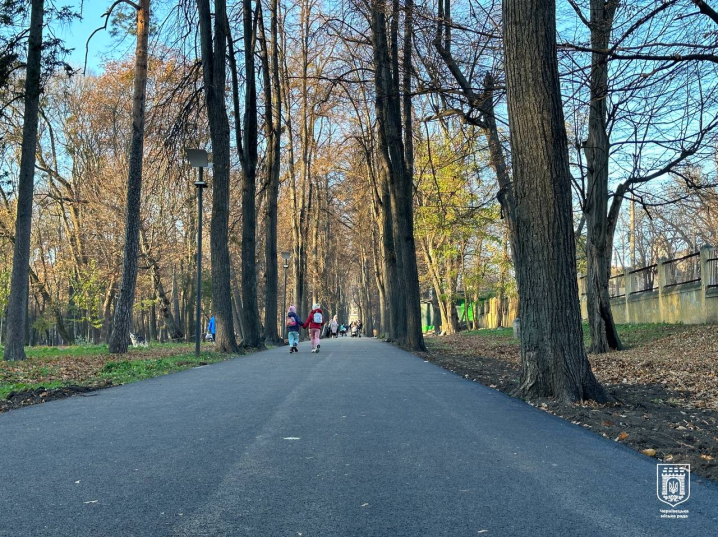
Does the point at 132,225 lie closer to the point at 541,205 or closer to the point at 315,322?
the point at 315,322

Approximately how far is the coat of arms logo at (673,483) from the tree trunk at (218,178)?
55.0 feet

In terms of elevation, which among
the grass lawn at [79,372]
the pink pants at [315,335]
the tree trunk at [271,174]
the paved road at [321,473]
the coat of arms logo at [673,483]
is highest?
the tree trunk at [271,174]

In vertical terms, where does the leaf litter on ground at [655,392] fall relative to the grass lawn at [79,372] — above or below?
below

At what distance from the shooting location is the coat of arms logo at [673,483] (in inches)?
159

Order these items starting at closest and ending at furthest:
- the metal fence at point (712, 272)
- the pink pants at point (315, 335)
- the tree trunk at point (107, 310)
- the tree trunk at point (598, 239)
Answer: the tree trunk at point (598, 239)
the metal fence at point (712, 272)
the pink pants at point (315, 335)
the tree trunk at point (107, 310)

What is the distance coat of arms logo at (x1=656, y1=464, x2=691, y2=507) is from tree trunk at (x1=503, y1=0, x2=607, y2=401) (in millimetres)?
3721

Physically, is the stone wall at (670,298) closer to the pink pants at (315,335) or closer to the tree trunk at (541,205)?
the pink pants at (315,335)

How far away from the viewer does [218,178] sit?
67.4ft

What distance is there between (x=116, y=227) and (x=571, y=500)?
3204cm

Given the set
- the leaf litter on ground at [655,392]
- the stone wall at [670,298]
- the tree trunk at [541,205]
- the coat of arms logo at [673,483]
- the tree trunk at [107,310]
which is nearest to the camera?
the coat of arms logo at [673,483]

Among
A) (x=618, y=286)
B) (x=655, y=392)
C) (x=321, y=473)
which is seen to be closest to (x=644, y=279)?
(x=618, y=286)

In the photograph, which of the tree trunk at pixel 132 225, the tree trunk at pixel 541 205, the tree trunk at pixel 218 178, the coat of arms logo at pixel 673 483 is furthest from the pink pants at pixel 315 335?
the coat of arms logo at pixel 673 483

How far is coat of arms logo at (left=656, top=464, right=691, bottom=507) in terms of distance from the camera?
4051mm

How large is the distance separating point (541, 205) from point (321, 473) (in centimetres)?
558
